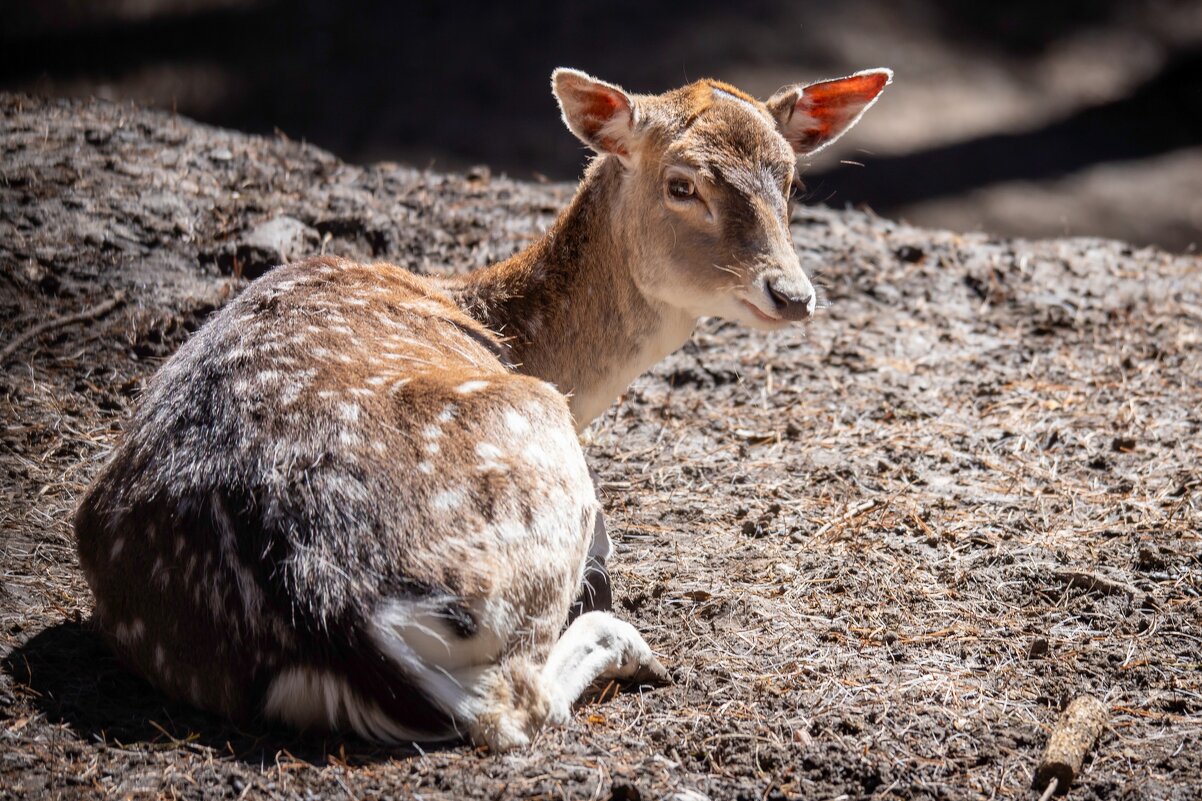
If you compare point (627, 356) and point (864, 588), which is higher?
point (627, 356)

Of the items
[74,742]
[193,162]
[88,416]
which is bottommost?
[74,742]

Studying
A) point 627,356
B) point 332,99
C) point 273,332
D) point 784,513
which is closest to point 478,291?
point 627,356

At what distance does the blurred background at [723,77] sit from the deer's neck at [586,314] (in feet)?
15.4

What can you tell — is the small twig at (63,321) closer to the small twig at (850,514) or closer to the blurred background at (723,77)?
the small twig at (850,514)

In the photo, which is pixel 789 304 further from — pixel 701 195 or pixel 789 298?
pixel 701 195

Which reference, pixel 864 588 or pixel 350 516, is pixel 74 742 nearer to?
pixel 350 516

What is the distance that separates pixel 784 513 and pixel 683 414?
100 centimetres

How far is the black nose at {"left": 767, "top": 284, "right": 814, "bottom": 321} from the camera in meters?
3.84

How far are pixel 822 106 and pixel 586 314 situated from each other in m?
1.23

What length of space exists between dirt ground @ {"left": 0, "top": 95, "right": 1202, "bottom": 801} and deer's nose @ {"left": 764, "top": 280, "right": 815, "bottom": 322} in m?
0.86

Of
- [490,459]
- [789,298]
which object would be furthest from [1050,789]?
[789,298]

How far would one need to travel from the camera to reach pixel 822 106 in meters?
4.51

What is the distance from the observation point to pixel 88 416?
4.71m

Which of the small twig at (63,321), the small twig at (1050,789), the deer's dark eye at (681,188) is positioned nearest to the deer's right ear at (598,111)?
the deer's dark eye at (681,188)
